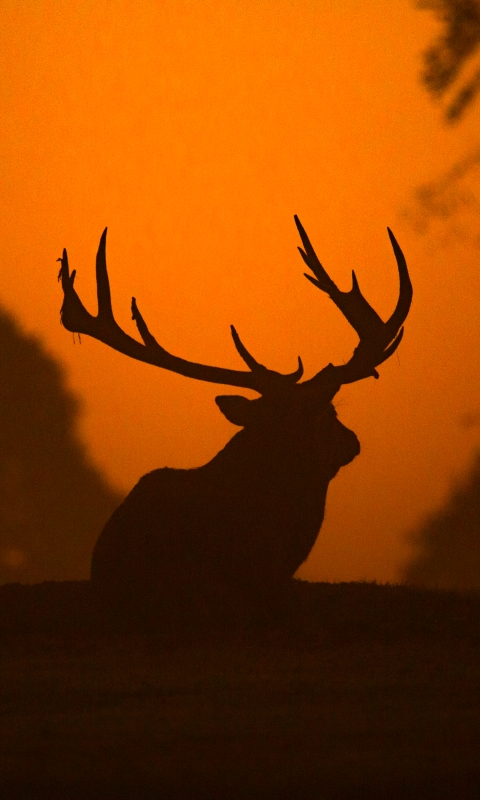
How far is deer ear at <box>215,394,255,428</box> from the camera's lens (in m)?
8.54

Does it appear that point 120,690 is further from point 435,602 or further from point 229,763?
point 435,602

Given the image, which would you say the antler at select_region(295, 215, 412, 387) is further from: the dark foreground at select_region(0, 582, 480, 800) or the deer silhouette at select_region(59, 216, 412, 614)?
the dark foreground at select_region(0, 582, 480, 800)

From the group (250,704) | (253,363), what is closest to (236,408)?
(253,363)

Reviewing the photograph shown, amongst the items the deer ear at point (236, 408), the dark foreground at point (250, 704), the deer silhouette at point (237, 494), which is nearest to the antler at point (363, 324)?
the deer silhouette at point (237, 494)

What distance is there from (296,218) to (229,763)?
19.1 ft

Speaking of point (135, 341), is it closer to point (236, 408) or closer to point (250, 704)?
point (236, 408)

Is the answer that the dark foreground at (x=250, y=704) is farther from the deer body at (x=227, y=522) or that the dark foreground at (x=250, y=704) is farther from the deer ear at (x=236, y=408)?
the deer ear at (x=236, y=408)

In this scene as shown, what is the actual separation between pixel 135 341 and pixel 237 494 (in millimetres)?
1317

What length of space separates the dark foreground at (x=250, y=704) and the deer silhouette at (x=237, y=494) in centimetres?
32

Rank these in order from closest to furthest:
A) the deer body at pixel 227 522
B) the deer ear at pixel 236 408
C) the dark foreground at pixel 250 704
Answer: the dark foreground at pixel 250 704 < the deer body at pixel 227 522 < the deer ear at pixel 236 408

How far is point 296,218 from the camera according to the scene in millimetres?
9406

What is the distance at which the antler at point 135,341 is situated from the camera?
8617mm

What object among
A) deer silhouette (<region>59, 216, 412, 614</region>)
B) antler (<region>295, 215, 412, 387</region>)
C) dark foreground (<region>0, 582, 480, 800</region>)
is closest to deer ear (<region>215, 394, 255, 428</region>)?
deer silhouette (<region>59, 216, 412, 614</region>)

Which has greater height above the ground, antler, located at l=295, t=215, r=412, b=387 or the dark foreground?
antler, located at l=295, t=215, r=412, b=387
